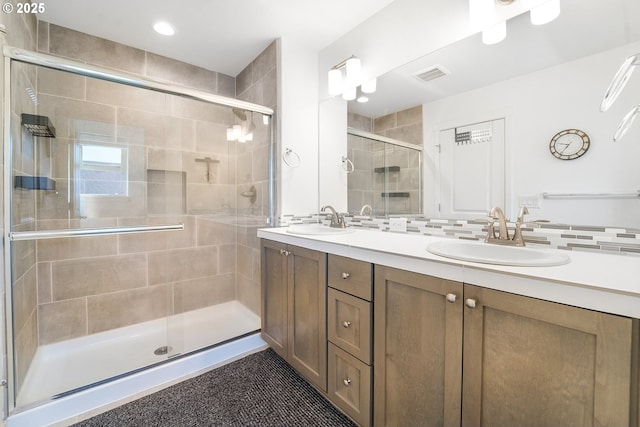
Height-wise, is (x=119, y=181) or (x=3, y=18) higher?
(x=3, y=18)

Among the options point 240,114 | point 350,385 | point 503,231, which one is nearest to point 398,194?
point 503,231

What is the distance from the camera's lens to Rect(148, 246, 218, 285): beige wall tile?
7.57 ft

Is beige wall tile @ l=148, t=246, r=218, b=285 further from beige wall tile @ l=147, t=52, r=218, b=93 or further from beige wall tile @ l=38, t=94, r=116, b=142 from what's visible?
beige wall tile @ l=147, t=52, r=218, b=93

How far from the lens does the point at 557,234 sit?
112cm

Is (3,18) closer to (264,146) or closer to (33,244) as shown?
(33,244)

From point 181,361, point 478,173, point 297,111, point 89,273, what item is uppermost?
point 297,111

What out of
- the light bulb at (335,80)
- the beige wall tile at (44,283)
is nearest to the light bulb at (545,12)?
the light bulb at (335,80)

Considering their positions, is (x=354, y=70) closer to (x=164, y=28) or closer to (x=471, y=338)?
(x=164, y=28)

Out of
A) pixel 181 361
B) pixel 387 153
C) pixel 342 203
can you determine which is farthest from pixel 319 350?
pixel 387 153

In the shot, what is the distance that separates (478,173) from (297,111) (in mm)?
1481

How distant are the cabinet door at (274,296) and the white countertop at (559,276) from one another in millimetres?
747

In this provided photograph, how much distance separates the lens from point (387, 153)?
185 centimetres

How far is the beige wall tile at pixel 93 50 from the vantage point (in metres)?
1.94

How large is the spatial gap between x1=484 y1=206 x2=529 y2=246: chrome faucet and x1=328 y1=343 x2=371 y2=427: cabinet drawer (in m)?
0.83
